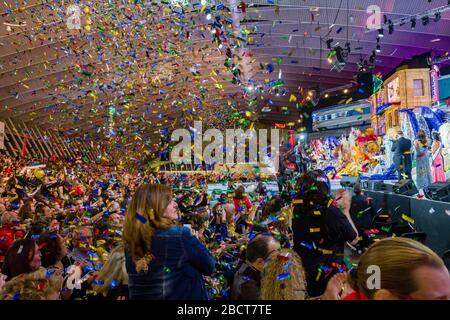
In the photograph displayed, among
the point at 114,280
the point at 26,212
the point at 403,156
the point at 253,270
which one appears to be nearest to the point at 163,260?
the point at 114,280

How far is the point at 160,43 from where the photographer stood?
50.7 ft

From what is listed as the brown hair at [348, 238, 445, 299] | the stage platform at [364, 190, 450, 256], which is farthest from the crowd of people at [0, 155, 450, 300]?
the stage platform at [364, 190, 450, 256]

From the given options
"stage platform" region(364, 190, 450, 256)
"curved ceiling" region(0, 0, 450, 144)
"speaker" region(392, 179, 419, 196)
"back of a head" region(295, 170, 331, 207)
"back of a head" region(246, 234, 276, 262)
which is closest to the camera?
"back of a head" region(246, 234, 276, 262)

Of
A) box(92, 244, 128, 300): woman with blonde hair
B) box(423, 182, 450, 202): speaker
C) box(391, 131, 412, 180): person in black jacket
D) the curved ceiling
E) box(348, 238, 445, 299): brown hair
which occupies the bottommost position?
box(92, 244, 128, 300): woman with blonde hair

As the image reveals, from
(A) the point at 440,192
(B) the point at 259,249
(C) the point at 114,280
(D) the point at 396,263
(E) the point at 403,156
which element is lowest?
(C) the point at 114,280

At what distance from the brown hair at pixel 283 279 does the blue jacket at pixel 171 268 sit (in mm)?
269

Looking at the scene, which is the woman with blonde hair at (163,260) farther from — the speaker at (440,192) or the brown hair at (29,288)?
the speaker at (440,192)

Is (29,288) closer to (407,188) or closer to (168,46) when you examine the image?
(407,188)

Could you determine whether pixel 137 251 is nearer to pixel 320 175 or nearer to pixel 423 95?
pixel 320 175

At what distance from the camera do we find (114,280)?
1948mm

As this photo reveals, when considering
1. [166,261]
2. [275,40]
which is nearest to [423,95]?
[275,40]

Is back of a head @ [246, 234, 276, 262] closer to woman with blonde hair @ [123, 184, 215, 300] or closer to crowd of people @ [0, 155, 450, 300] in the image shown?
crowd of people @ [0, 155, 450, 300]

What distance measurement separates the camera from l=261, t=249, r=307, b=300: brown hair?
159cm

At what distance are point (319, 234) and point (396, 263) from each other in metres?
1.42
